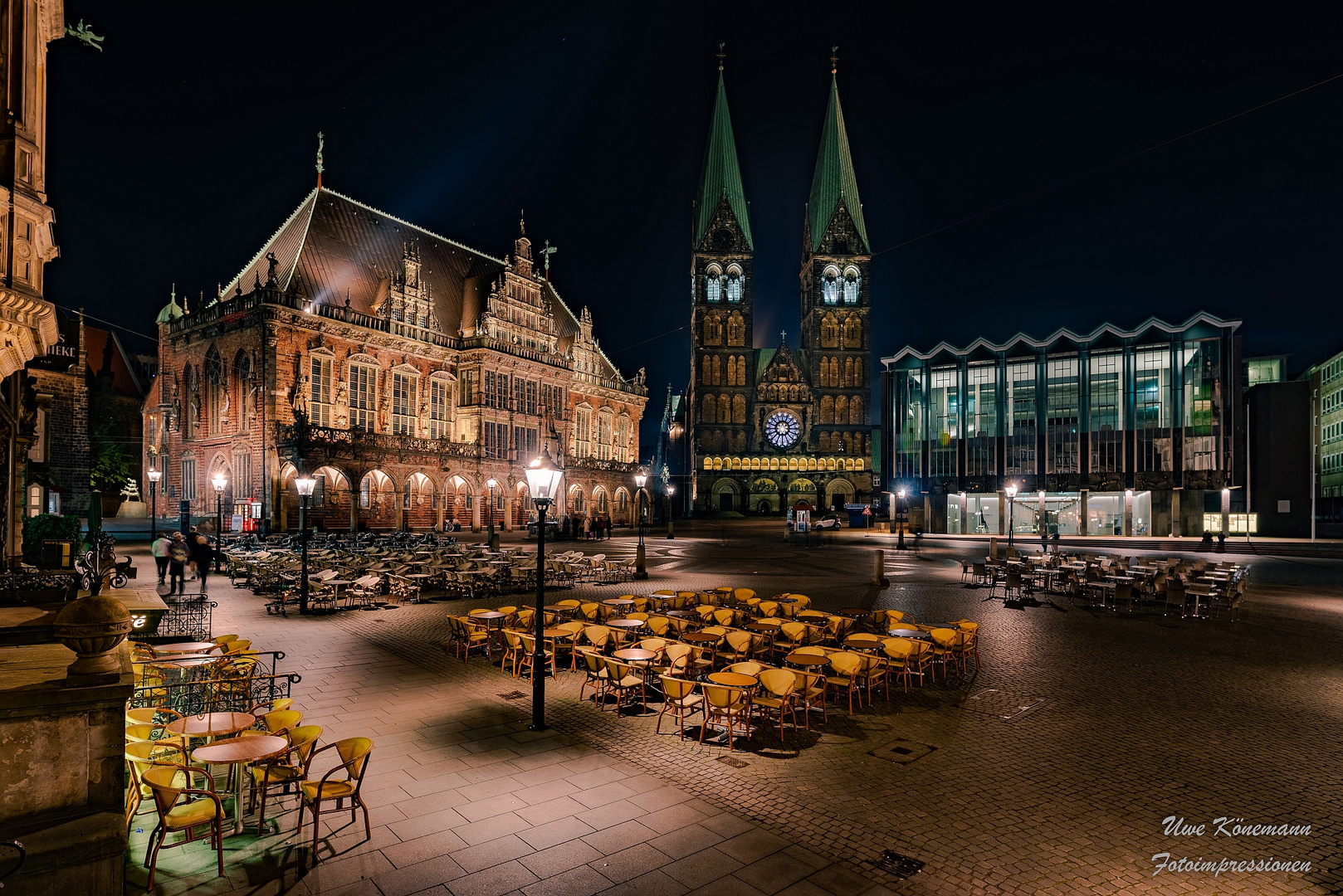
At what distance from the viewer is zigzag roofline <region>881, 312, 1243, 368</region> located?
50.1 m

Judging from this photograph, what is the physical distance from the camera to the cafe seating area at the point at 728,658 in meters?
8.24

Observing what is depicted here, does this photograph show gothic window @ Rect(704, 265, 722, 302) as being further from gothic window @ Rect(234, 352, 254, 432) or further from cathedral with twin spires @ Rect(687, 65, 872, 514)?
gothic window @ Rect(234, 352, 254, 432)

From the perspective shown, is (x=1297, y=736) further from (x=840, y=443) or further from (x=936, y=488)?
(x=840, y=443)

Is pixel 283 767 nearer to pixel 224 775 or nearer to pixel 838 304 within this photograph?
pixel 224 775

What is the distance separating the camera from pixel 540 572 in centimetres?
860

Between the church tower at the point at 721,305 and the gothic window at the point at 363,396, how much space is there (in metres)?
50.0

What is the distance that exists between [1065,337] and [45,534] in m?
58.9

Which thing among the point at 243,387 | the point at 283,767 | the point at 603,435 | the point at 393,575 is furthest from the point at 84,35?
the point at 603,435

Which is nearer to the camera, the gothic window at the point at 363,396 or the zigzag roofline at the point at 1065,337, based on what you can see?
the gothic window at the point at 363,396

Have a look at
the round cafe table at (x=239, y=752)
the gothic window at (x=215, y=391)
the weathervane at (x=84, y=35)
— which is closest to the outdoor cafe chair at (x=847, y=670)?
the round cafe table at (x=239, y=752)

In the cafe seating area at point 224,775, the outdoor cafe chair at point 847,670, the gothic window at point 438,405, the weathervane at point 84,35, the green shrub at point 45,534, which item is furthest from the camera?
the gothic window at point 438,405

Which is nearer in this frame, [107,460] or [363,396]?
Answer: [363,396]

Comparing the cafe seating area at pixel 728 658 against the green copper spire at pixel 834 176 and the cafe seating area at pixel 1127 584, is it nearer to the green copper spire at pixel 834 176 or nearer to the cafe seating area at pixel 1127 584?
the cafe seating area at pixel 1127 584

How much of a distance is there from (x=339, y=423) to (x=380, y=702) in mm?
36242
